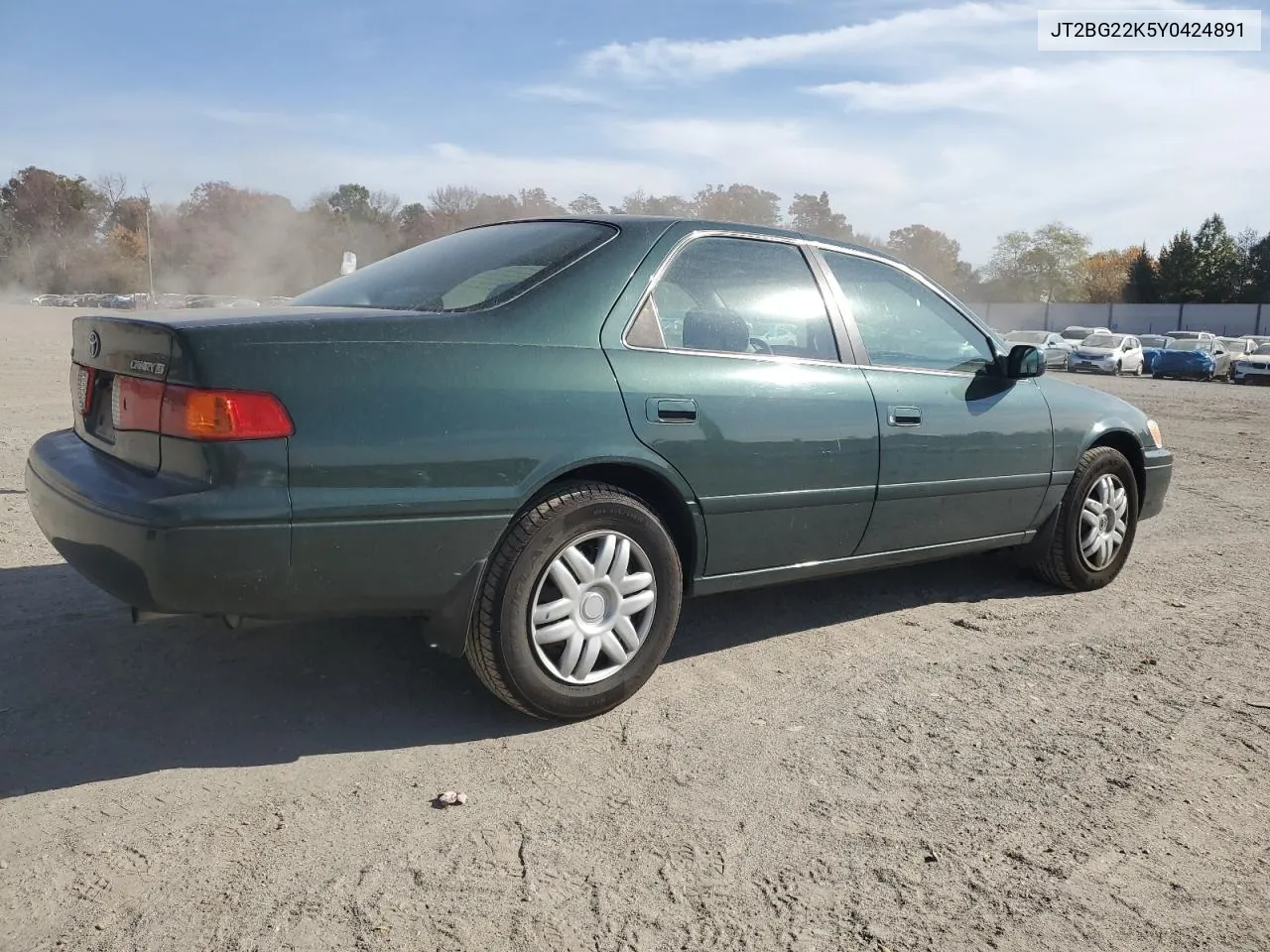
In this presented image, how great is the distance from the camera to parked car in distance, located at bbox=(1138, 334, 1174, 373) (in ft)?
103

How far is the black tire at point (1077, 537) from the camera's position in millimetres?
4621

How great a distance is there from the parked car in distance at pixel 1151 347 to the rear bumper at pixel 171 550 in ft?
108

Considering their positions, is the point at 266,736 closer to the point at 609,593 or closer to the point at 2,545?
the point at 609,593

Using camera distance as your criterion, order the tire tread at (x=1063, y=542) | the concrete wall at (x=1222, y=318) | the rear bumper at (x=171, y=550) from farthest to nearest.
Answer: the concrete wall at (x=1222, y=318) → the tire tread at (x=1063, y=542) → the rear bumper at (x=171, y=550)

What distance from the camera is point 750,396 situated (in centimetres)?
333

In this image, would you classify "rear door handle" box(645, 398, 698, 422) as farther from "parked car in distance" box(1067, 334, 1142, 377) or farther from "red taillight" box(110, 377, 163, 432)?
"parked car in distance" box(1067, 334, 1142, 377)

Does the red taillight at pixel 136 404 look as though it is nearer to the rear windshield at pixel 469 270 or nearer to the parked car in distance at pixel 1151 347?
the rear windshield at pixel 469 270

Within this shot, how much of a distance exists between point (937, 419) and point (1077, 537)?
1.26 m

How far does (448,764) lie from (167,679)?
1.10 m

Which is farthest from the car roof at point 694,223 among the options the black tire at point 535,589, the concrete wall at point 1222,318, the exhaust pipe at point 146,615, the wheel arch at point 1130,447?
the concrete wall at point 1222,318

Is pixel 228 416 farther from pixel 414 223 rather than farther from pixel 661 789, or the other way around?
pixel 414 223

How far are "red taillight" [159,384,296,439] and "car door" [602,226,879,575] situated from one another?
101 cm

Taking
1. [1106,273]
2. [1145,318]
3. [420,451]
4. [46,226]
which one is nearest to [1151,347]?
[1145,318]

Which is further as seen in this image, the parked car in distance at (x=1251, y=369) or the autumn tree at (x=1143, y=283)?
the autumn tree at (x=1143, y=283)
